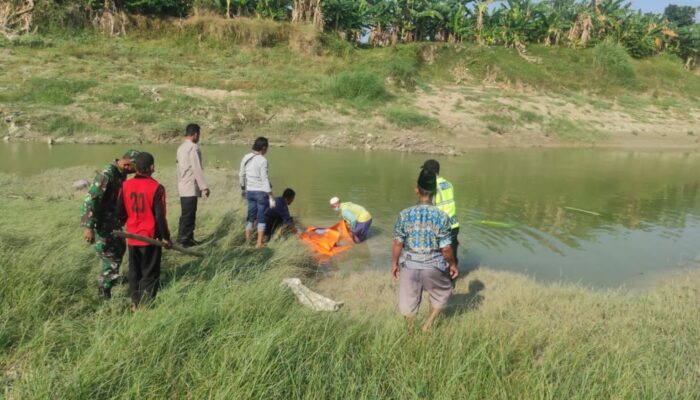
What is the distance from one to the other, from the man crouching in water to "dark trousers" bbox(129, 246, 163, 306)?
6.85 ft

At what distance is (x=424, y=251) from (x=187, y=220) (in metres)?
3.56

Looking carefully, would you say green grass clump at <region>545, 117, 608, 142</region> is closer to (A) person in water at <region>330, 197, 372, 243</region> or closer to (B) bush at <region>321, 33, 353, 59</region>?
(B) bush at <region>321, 33, 353, 59</region>

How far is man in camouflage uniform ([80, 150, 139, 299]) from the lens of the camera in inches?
161

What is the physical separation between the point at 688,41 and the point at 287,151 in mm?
56710

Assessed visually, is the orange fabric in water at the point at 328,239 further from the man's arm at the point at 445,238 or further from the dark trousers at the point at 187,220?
the man's arm at the point at 445,238

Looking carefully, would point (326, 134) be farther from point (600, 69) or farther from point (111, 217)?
point (600, 69)

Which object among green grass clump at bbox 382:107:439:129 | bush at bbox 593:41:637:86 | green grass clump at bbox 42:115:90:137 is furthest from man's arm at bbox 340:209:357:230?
bush at bbox 593:41:637:86

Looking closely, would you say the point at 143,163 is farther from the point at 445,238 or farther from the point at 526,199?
the point at 526,199

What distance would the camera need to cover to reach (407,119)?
78.2ft

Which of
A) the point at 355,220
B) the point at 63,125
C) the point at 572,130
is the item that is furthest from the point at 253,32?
the point at 355,220

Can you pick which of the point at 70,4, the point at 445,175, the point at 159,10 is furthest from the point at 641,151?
the point at 70,4

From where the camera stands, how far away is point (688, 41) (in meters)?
54.1

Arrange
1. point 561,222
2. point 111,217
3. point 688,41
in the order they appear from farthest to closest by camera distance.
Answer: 1. point 688,41
2. point 561,222
3. point 111,217

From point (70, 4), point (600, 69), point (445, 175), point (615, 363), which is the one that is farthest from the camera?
point (600, 69)
